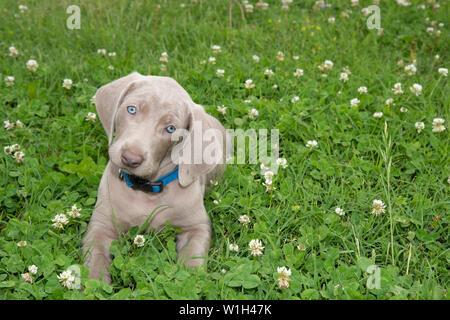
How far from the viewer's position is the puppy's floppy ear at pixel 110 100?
342cm

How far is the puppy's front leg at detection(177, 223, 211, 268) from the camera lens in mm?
3354

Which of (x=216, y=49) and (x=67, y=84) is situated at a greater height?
(x=216, y=49)

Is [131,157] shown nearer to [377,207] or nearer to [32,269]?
[32,269]

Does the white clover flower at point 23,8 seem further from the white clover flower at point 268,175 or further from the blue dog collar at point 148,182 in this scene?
the white clover flower at point 268,175

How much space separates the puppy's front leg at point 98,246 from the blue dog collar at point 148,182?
0.35 m

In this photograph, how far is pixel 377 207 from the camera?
12.5 feet

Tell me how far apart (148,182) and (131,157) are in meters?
0.44

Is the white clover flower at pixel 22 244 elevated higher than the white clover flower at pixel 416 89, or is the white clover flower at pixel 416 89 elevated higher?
the white clover flower at pixel 416 89

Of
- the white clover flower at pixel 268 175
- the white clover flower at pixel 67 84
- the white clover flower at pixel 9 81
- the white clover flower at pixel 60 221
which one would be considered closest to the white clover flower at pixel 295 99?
the white clover flower at pixel 268 175

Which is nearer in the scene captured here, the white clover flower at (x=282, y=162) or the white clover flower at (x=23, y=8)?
the white clover flower at (x=282, y=162)

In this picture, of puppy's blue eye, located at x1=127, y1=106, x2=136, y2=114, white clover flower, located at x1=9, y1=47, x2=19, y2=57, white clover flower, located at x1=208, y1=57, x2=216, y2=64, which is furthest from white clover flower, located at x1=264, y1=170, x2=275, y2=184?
white clover flower, located at x1=9, y1=47, x2=19, y2=57

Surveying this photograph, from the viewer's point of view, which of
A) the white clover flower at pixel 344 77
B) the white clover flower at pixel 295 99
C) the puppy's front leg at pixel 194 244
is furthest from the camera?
the white clover flower at pixel 344 77

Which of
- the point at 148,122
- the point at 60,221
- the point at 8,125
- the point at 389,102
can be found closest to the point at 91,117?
the point at 8,125
